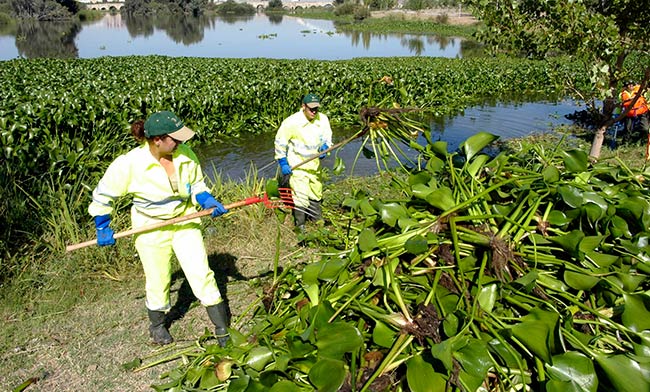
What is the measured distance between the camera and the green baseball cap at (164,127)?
2938mm

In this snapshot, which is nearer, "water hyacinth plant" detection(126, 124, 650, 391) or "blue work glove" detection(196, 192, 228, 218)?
"water hyacinth plant" detection(126, 124, 650, 391)

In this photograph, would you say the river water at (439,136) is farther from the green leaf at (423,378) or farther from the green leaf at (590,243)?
the green leaf at (423,378)

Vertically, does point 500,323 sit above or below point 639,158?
above

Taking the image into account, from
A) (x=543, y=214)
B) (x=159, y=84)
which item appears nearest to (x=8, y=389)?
(x=543, y=214)

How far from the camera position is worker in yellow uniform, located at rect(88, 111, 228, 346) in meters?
3.04

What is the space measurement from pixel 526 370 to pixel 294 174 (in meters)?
3.69

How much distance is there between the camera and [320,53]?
4403 cm

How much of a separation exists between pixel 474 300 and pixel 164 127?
209 centimetres

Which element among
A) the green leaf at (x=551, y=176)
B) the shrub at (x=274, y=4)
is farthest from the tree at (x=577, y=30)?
the shrub at (x=274, y=4)

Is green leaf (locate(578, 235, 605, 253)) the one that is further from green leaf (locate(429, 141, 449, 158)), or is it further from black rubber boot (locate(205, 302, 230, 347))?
black rubber boot (locate(205, 302, 230, 347))

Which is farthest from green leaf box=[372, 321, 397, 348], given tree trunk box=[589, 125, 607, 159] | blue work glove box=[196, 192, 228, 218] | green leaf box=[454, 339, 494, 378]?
tree trunk box=[589, 125, 607, 159]

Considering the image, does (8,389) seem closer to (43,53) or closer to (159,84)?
(159,84)

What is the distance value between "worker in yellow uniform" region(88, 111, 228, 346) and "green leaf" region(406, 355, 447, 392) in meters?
1.51

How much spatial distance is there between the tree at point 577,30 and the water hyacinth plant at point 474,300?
3.78 meters
